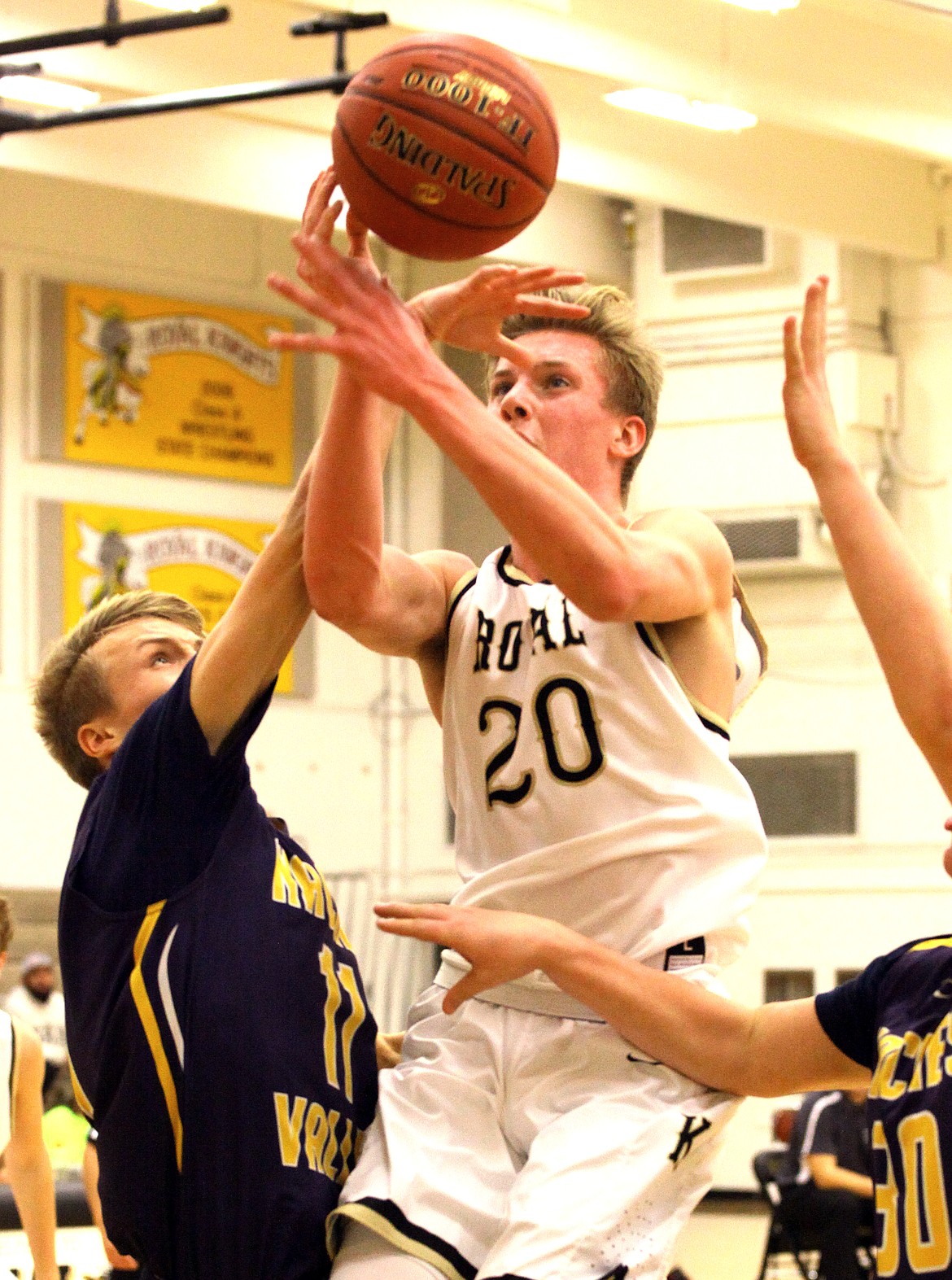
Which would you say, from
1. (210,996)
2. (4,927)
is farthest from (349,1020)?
(4,927)

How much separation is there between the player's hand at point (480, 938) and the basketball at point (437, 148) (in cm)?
104

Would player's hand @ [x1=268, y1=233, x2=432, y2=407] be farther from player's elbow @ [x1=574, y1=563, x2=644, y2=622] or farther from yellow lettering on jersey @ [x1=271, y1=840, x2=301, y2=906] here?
yellow lettering on jersey @ [x1=271, y1=840, x2=301, y2=906]

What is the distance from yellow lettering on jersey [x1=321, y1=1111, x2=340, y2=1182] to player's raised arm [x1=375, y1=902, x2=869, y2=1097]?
35cm

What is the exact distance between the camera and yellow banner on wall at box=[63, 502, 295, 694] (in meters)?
15.7

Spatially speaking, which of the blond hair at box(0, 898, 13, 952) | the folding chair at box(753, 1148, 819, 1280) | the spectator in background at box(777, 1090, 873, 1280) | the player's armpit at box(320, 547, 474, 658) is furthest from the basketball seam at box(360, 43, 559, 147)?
the folding chair at box(753, 1148, 819, 1280)

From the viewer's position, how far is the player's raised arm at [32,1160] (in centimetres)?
556

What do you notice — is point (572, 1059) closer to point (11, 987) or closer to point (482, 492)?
point (482, 492)

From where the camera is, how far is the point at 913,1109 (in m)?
2.69

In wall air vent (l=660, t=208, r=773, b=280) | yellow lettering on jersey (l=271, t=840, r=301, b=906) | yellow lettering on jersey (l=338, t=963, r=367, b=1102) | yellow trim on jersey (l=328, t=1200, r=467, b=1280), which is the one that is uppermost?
wall air vent (l=660, t=208, r=773, b=280)

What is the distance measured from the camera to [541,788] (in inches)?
130

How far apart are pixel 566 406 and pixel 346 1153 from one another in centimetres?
135

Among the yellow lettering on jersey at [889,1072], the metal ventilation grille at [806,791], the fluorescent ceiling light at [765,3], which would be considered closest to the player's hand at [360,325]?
the yellow lettering on jersey at [889,1072]

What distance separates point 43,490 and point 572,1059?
42.8ft

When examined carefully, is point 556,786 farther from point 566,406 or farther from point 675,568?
point 566,406
